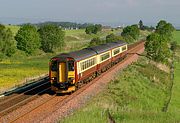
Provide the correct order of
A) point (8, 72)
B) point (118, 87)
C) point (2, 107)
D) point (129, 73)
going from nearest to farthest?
point (2, 107)
point (118, 87)
point (129, 73)
point (8, 72)

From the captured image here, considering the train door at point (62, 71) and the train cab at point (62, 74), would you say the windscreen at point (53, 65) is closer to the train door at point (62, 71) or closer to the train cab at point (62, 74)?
the train cab at point (62, 74)

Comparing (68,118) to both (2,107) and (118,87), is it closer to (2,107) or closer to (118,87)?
(2,107)

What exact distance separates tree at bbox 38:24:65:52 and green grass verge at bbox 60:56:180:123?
138ft

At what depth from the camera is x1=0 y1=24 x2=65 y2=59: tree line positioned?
8062 centimetres

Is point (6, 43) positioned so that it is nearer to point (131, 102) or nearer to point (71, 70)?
point (131, 102)

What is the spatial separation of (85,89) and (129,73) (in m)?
14.8

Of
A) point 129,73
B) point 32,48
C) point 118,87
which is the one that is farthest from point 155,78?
point 32,48

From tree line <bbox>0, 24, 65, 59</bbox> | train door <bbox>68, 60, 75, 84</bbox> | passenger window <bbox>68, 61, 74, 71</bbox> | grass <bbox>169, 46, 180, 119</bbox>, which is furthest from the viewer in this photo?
tree line <bbox>0, 24, 65, 59</bbox>

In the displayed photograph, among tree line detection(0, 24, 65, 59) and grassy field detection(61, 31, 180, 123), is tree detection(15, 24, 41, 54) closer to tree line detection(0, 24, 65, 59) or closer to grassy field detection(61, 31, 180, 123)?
tree line detection(0, 24, 65, 59)

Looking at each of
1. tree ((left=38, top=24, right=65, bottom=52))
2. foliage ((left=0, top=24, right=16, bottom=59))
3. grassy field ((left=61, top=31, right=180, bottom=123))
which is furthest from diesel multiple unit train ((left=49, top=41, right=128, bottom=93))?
tree ((left=38, top=24, right=65, bottom=52))

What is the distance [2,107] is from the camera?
27.0 metres

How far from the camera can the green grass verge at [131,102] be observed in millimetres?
24297

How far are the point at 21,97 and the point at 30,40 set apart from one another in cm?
5826

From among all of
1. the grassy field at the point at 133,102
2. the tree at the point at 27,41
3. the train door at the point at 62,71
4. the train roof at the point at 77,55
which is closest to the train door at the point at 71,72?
the train door at the point at 62,71
